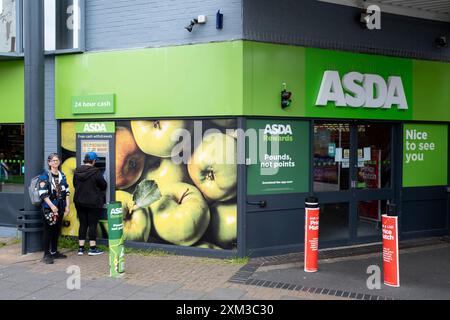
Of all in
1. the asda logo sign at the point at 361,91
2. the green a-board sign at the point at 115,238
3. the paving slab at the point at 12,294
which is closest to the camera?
the paving slab at the point at 12,294

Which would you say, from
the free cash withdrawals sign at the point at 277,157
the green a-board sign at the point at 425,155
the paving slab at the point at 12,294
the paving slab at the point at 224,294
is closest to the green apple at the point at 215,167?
the free cash withdrawals sign at the point at 277,157

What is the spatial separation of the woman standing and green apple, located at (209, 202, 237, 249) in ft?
7.95

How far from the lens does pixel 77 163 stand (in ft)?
30.0

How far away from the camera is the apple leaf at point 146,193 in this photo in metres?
8.43

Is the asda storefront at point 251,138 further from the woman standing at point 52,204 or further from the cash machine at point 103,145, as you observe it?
the woman standing at point 52,204

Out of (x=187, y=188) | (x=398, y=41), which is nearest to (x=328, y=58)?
(x=398, y=41)

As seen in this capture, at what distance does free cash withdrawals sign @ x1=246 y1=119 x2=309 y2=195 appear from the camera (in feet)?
25.9

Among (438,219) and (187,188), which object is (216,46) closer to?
(187,188)

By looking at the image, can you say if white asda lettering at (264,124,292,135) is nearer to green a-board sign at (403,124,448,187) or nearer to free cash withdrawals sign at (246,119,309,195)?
free cash withdrawals sign at (246,119,309,195)

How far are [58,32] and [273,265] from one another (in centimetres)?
578

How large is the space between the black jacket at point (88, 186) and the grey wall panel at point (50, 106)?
1.38 m

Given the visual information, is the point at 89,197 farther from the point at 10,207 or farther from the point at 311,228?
the point at 311,228

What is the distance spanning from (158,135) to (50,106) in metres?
2.37
